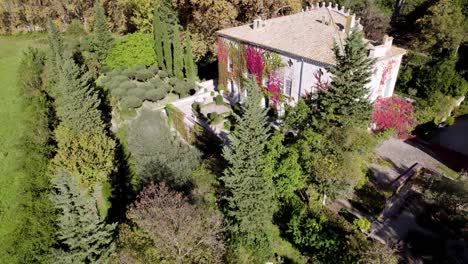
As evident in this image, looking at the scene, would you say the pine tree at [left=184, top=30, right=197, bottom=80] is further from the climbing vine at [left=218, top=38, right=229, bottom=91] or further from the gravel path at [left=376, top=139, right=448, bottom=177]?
the gravel path at [left=376, top=139, right=448, bottom=177]

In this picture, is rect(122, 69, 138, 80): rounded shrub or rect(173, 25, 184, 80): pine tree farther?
rect(122, 69, 138, 80): rounded shrub

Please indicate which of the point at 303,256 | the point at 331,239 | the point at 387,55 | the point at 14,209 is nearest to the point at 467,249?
the point at 331,239

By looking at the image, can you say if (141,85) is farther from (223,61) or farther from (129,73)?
(223,61)

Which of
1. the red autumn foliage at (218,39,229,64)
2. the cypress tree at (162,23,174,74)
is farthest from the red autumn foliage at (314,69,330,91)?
the cypress tree at (162,23,174,74)

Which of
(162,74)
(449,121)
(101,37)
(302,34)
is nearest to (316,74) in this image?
(302,34)

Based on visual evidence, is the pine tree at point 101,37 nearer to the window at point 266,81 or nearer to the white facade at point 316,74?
the window at point 266,81
